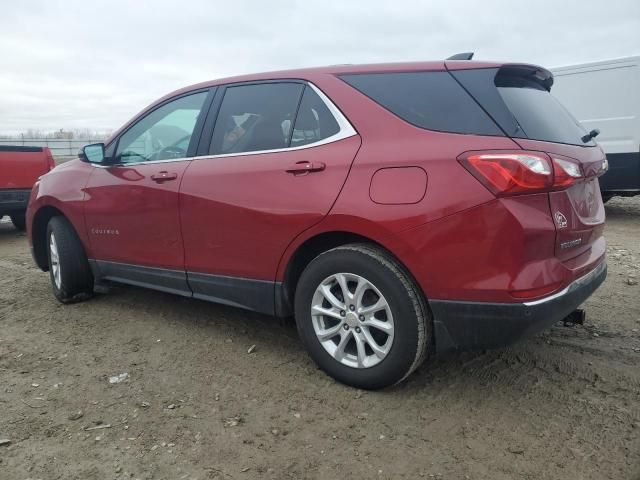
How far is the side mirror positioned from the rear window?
2.79 metres

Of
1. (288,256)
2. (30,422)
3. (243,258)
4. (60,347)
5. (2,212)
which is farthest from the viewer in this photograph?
(2,212)

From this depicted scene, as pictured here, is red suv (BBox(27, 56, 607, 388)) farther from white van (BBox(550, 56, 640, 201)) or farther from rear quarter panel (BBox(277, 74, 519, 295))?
white van (BBox(550, 56, 640, 201))

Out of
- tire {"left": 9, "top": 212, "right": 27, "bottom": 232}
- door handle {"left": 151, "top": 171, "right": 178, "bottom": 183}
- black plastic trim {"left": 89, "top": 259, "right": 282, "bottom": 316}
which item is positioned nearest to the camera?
black plastic trim {"left": 89, "top": 259, "right": 282, "bottom": 316}

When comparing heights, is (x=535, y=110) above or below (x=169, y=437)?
above

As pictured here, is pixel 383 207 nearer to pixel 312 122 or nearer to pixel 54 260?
pixel 312 122

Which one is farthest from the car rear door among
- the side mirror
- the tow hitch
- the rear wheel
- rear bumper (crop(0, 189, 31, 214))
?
the rear wheel

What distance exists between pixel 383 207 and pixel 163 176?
1699 millimetres

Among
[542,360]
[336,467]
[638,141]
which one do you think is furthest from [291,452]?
[638,141]

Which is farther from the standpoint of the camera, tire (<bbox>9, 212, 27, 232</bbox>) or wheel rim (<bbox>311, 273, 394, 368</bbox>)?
tire (<bbox>9, 212, 27, 232</bbox>)

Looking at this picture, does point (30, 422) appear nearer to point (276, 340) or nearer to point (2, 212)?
point (276, 340)

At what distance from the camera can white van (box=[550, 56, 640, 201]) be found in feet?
26.8

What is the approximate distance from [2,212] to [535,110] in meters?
7.88

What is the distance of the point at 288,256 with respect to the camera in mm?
2951

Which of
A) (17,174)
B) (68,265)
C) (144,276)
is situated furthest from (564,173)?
(17,174)
